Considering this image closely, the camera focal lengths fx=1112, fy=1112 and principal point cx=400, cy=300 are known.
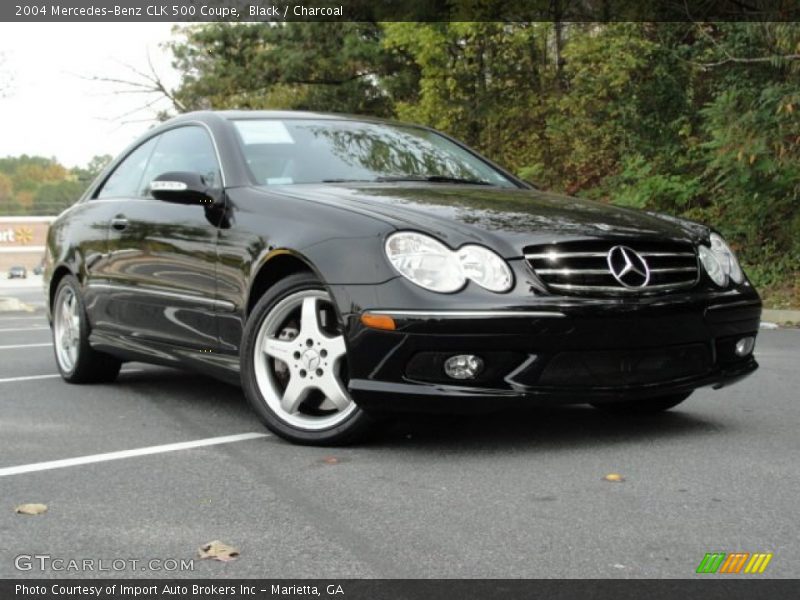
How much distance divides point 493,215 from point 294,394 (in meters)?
1.12

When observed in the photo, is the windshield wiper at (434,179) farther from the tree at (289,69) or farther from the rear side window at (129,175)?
the tree at (289,69)

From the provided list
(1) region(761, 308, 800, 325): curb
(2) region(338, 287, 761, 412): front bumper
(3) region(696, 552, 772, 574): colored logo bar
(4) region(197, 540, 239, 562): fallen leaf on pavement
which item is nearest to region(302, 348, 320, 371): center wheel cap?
(2) region(338, 287, 761, 412): front bumper

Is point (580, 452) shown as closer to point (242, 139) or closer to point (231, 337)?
point (231, 337)

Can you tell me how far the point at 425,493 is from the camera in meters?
3.85

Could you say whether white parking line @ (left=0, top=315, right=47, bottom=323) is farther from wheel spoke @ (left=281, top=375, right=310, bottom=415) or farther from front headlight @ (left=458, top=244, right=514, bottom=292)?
front headlight @ (left=458, top=244, right=514, bottom=292)

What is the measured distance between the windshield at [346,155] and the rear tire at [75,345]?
6.01 ft

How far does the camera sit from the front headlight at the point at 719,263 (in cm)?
479

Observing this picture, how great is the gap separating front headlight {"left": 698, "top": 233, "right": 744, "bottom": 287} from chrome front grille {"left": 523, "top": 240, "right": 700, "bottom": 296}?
1.03ft

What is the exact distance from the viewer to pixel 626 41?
17016mm

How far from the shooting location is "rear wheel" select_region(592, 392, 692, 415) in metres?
5.30

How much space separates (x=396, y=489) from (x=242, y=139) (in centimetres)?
235

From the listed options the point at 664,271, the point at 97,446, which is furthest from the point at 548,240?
the point at 97,446

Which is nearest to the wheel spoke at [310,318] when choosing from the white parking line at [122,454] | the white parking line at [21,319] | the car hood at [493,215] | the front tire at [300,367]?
the front tire at [300,367]

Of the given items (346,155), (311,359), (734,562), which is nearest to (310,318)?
(311,359)
